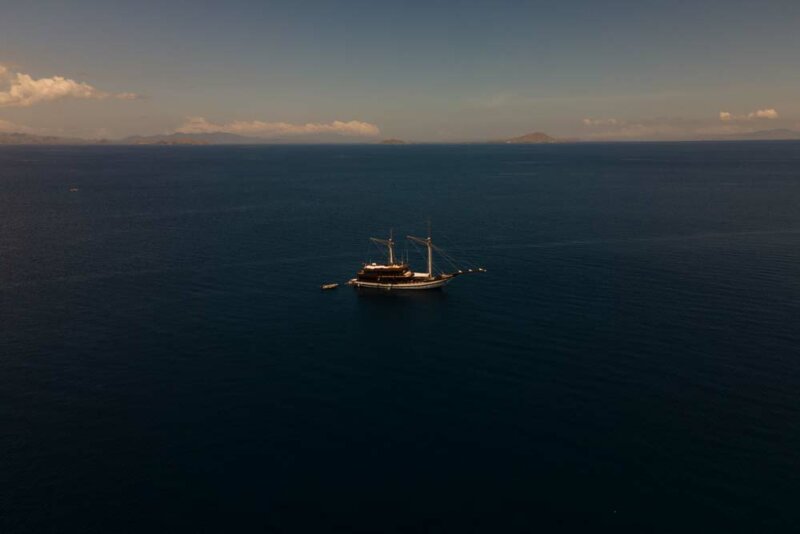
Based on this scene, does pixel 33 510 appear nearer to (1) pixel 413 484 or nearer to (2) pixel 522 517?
(1) pixel 413 484

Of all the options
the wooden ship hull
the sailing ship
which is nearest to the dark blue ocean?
the wooden ship hull

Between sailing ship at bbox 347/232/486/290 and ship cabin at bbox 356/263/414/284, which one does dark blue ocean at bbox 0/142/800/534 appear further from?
ship cabin at bbox 356/263/414/284

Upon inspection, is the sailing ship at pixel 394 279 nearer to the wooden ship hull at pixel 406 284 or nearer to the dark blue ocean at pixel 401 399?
the wooden ship hull at pixel 406 284

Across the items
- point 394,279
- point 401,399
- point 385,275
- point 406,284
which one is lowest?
point 401,399

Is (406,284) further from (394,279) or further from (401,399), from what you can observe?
(401,399)

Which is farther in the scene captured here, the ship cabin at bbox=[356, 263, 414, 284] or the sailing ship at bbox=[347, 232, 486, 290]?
the ship cabin at bbox=[356, 263, 414, 284]

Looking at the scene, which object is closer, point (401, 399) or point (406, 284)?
point (401, 399)

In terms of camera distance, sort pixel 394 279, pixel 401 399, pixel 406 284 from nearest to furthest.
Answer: pixel 401 399 → pixel 406 284 → pixel 394 279

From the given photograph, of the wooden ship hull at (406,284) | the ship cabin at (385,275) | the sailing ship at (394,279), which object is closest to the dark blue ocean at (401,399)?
the wooden ship hull at (406,284)

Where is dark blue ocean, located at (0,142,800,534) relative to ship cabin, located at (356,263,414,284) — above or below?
below

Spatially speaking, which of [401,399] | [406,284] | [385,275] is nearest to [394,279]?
[385,275]

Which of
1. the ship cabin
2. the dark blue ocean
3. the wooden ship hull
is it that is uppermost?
the ship cabin
